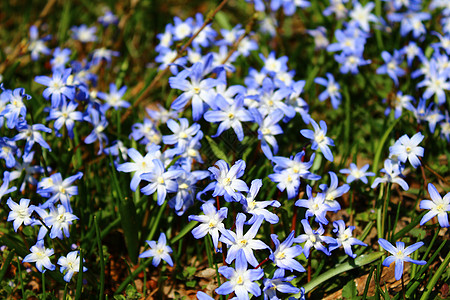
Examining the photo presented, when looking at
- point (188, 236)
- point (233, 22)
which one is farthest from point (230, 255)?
point (233, 22)

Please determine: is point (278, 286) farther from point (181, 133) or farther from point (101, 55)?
point (101, 55)

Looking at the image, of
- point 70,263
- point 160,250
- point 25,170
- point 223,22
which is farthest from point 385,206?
point 223,22

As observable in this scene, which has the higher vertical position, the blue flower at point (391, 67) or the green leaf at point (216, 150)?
the green leaf at point (216, 150)

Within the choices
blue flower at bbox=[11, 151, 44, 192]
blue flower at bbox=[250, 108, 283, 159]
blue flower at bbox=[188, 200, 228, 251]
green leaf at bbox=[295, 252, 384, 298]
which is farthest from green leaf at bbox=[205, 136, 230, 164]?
blue flower at bbox=[11, 151, 44, 192]

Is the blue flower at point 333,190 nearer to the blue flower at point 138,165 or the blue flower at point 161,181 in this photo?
the blue flower at point 161,181

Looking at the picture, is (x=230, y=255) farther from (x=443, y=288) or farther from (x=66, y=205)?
(x=443, y=288)

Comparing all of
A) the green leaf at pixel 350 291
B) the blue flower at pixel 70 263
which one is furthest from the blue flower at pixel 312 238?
the blue flower at pixel 70 263

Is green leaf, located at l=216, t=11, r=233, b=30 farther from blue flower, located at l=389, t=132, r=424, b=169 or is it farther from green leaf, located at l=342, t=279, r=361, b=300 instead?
green leaf, located at l=342, t=279, r=361, b=300

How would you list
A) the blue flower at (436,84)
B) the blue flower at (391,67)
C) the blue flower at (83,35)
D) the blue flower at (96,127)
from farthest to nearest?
the blue flower at (83,35), the blue flower at (391,67), the blue flower at (436,84), the blue flower at (96,127)
